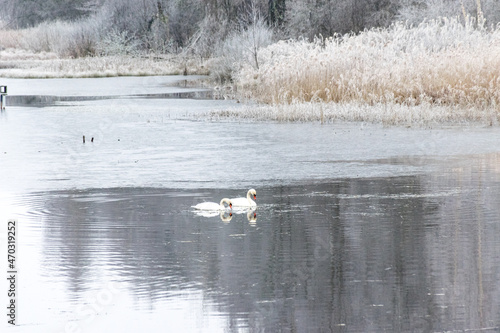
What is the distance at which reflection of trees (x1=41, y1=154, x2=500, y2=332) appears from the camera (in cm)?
620

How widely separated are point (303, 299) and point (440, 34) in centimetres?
2076

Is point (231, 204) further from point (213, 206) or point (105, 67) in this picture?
point (105, 67)

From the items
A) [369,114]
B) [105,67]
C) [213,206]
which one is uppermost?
[105,67]

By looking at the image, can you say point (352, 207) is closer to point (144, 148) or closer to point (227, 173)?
point (227, 173)

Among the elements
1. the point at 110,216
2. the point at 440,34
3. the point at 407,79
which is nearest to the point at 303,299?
the point at 110,216

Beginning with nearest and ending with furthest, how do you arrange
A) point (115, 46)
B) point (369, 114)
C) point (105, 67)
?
point (369, 114) → point (105, 67) → point (115, 46)

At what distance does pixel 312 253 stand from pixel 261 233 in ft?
3.59

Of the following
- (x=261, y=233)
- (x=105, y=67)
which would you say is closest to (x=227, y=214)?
(x=261, y=233)

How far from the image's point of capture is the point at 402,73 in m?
23.4

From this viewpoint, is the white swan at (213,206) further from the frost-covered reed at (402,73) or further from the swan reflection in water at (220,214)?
the frost-covered reed at (402,73)

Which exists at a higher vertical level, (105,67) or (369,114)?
(105,67)

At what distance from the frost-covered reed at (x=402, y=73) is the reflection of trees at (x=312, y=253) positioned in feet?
35.3

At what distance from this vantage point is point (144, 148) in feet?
57.3

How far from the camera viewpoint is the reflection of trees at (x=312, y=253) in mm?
6199
